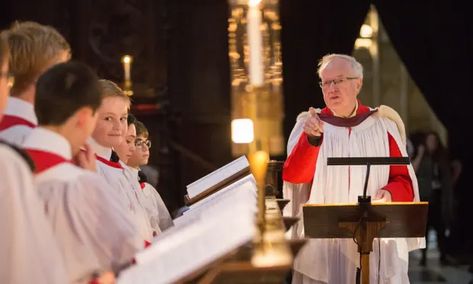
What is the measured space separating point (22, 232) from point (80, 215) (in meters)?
0.21

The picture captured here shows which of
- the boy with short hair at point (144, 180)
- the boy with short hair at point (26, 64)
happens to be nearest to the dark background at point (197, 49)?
the boy with short hair at point (144, 180)

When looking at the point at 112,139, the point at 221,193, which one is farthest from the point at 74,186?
the point at 221,193

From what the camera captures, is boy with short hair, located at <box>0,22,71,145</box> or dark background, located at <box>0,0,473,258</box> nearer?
boy with short hair, located at <box>0,22,71,145</box>

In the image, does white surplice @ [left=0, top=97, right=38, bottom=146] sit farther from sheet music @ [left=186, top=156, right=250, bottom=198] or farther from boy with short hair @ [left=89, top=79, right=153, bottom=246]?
sheet music @ [left=186, top=156, right=250, bottom=198]

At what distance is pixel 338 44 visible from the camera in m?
10.9

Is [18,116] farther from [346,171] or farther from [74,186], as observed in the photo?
[346,171]

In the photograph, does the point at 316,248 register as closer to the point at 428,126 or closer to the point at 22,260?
the point at 22,260

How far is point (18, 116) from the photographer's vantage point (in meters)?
3.34

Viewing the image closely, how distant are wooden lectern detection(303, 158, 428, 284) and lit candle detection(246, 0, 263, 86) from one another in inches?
76.0

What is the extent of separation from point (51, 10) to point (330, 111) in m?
5.80

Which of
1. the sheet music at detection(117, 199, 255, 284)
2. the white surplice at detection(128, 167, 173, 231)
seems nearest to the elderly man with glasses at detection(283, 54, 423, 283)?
the white surplice at detection(128, 167, 173, 231)

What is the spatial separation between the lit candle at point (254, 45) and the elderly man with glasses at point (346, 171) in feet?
7.97

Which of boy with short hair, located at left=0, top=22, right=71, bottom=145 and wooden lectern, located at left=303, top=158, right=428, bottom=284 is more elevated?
boy with short hair, located at left=0, top=22, right=71, bottom=145

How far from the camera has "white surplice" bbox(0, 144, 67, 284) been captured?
2650mm
